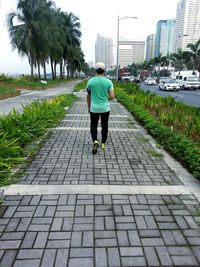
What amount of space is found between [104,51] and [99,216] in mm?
82880

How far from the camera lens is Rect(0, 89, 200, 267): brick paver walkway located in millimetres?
2373

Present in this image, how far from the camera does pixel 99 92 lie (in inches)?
207

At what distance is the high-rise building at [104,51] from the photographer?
77812 millimetres

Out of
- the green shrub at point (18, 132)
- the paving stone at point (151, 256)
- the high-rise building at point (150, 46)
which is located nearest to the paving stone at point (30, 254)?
the paving stone at point (151, 256)

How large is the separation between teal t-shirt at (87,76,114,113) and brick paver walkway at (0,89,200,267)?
3.37ft

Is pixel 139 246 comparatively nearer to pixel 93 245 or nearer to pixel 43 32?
pixel 93 245

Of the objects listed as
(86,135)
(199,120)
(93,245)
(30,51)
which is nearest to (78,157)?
(86,135)

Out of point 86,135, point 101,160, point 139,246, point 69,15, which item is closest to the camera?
point 139,246

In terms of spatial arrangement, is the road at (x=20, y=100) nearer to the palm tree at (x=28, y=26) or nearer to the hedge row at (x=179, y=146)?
the hedge row at (x=179, y=146)

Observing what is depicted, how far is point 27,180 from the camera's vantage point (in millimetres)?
3967

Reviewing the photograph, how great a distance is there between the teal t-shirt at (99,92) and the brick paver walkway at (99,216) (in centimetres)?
103

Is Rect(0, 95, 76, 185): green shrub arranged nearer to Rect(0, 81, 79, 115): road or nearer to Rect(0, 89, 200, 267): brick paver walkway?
Rect(0, 89, 200, 267): brick paver walkway

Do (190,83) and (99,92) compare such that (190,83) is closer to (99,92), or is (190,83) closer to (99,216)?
(99,92)

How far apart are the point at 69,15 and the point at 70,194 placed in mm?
50251
